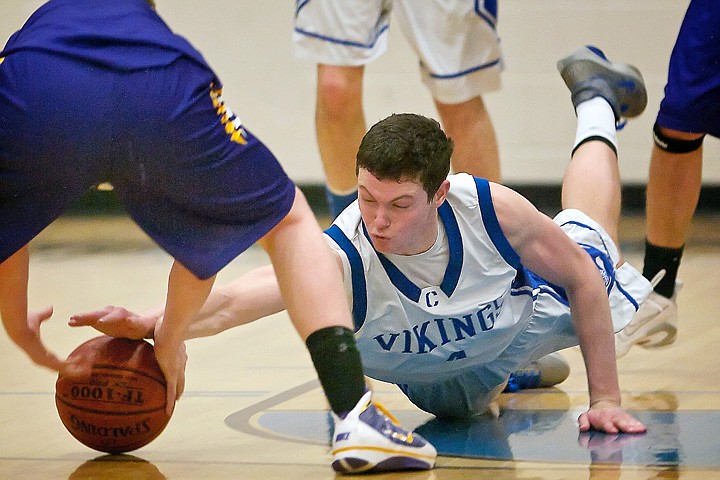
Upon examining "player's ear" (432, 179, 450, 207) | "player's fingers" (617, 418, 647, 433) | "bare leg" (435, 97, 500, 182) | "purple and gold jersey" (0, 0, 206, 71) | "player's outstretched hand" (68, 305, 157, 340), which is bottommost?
"bare leg" (435, 97, 500, 182)

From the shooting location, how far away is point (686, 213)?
372 cm

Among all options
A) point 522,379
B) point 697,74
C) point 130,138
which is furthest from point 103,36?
point 697,74

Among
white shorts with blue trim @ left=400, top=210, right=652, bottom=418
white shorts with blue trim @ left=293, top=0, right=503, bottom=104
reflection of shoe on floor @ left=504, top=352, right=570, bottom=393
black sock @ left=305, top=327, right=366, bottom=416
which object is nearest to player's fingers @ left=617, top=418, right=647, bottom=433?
white shorts with blue trim @ left=400, top=210, right=652, bottom=418

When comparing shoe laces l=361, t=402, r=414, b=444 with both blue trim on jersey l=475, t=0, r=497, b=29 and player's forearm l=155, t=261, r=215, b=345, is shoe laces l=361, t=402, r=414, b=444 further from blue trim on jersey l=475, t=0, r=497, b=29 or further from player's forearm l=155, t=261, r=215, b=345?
blue trim on jersey l=475, t=0, r=497, b=29

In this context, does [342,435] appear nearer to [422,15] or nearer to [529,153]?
[422,15]

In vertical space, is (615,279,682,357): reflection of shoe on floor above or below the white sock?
below

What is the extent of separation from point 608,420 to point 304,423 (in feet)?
2.42

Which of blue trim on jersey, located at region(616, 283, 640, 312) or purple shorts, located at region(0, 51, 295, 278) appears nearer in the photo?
purple shorts, located at region(0, 51, 295, 278)

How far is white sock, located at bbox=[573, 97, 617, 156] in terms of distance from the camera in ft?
11.7

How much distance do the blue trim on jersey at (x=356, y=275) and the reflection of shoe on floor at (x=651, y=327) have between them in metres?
1.21

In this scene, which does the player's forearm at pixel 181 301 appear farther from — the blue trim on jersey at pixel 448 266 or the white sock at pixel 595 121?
the white sock at pixel 595 121

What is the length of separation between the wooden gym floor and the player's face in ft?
1.60

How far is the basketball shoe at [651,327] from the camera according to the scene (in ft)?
11.8

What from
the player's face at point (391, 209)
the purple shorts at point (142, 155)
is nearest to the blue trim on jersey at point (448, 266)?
the player's face at point (391, 209)
